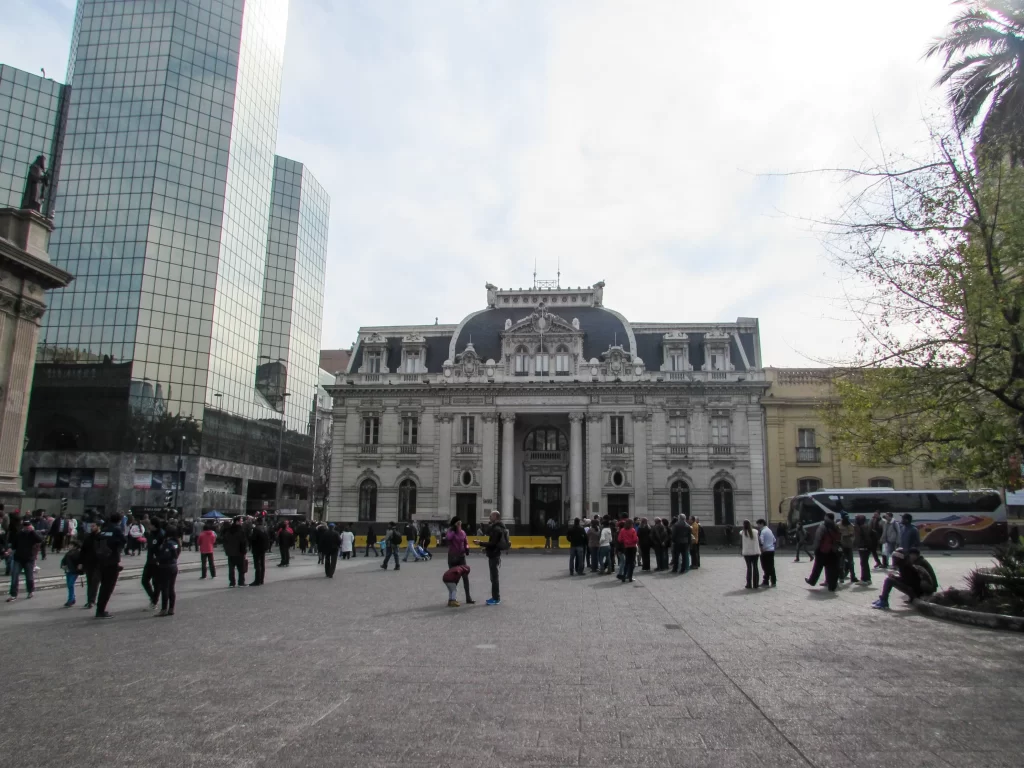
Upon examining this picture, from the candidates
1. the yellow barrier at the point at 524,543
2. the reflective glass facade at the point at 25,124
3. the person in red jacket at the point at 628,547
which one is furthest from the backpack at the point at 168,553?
A: the reflective glass facade at the point at 25,124

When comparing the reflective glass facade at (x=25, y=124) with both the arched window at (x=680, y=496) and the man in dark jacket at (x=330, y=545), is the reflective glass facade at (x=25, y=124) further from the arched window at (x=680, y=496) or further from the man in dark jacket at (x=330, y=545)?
the man in dark jacket at (x=330, y=545)

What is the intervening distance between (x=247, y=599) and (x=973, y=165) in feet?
55.4

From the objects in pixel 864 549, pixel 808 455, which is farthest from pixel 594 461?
pixel 864 549

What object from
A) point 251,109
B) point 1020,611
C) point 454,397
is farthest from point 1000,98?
point 251,109

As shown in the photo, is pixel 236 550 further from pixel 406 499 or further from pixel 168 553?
pixel 406 499

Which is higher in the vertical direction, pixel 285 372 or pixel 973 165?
pixel 285 372

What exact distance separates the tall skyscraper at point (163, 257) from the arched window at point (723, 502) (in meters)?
36.5

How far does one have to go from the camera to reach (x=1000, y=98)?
57.5 feet

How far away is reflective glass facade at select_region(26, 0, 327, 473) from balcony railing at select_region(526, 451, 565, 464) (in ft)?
103

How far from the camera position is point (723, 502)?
48.5m

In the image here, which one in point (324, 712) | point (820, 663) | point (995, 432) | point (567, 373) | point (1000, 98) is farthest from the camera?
point (567, 373)

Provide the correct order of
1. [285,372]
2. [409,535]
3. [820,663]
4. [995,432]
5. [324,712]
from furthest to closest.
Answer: [285,372], [409,535], [995,432], [820,663], [324,712]

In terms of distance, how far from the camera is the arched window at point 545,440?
174ft

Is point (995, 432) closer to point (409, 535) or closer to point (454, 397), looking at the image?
point (409, 535)
